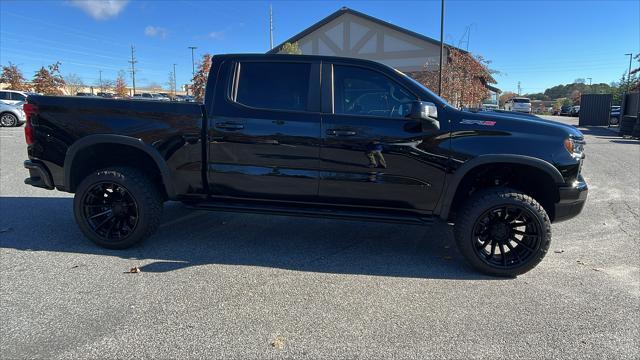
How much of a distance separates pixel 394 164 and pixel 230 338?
6.94 feet

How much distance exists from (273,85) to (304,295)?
82.2 inches

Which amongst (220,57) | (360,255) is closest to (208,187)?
(220,57)

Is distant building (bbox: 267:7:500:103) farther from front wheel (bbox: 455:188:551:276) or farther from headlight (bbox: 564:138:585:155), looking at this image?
front wheel (bbox: 455:188:551:276)

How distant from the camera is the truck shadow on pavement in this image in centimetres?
411

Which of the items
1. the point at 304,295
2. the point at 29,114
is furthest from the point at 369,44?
the point at 304,295

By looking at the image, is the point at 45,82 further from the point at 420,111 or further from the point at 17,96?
the point at 420,111

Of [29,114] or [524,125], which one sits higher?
[29,114]

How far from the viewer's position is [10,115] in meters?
19.2

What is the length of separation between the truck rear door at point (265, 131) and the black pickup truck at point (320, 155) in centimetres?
1

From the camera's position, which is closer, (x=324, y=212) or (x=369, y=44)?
(x=324, y=212)

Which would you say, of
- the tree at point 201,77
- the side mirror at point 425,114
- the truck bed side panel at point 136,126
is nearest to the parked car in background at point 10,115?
the tree at point 201,77

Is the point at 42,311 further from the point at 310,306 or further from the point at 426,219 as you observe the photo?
the point at 426,219

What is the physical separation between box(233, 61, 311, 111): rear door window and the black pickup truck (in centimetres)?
1

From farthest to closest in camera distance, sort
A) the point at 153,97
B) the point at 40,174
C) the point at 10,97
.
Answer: the point at 153,97 < the point at 10,97 < the point at 40,174
